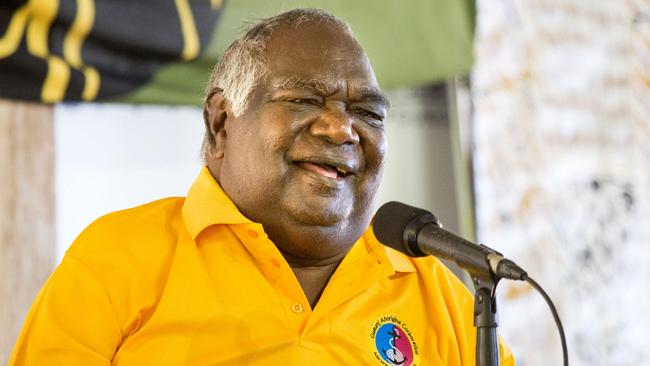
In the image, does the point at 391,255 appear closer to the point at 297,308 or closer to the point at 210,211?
the point at 297,308

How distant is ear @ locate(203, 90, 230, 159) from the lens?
7.52ft

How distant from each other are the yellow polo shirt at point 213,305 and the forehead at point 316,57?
0.34 metres

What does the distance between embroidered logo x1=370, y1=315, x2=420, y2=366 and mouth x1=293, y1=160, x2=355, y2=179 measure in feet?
1.24

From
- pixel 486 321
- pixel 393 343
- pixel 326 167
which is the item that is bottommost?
pixel 393 343

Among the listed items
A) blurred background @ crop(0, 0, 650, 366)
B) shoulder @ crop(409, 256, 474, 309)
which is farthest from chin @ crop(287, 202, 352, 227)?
blurred background @ crop(0, 0, 650, 366)

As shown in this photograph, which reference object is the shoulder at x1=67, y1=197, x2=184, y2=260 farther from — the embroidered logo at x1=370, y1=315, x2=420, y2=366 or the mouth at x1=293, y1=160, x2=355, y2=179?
the embroidered logo at x1=370, y1=315, x2=420, y2=366

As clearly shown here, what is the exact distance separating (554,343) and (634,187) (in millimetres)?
873

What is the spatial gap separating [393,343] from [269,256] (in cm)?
37

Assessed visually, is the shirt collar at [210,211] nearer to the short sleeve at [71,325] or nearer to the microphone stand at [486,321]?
the short sleeve at [71,325]

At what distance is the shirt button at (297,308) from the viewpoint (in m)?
2.09

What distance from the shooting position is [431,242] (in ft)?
5.55

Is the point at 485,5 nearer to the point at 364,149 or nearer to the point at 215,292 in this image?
the point at 364,149

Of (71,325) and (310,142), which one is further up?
(310,142)

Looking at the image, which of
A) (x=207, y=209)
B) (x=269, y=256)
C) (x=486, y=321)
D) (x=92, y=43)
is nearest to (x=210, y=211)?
(x=207, y=209)
